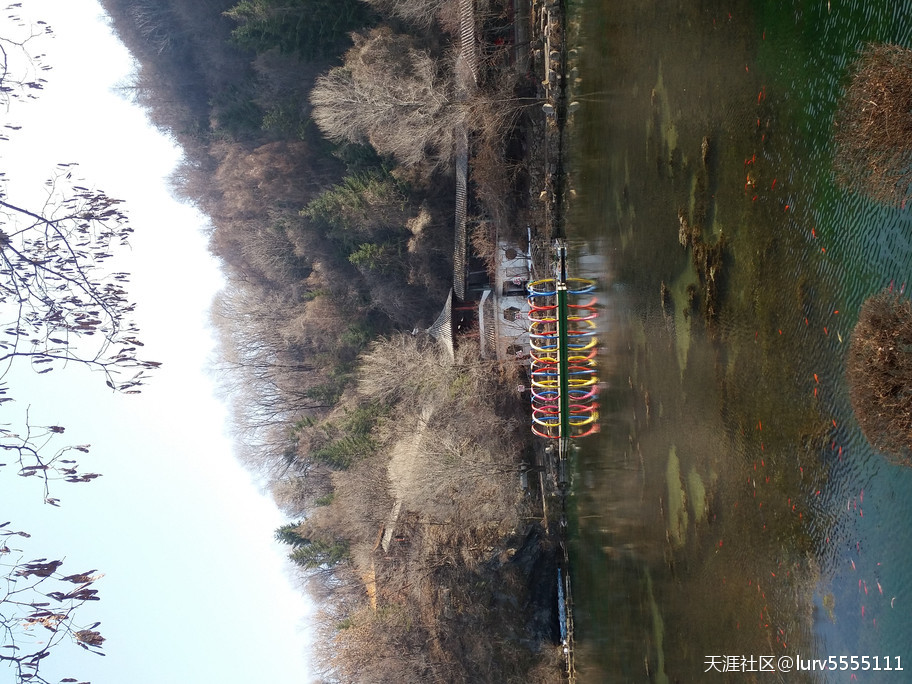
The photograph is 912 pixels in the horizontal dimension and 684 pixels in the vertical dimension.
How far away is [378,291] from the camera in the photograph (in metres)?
27.9

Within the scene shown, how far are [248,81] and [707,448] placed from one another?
25.5m

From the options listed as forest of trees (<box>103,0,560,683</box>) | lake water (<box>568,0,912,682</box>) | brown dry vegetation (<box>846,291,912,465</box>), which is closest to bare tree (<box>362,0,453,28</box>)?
forest of trees (<box>103,0,560,683</box>)

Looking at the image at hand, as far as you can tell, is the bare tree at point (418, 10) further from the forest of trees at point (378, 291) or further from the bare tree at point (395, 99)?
the bare tree at point (395, 99)

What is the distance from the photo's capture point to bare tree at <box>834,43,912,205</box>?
38.2 feet

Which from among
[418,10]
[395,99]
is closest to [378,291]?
[395,99]

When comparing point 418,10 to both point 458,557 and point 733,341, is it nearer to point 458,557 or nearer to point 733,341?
point 733,341

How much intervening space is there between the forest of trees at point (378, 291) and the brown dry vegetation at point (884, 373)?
41.9 feet

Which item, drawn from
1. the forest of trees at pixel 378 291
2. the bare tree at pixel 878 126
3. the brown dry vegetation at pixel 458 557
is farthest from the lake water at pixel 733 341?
the forest of trees at pixel 378 291

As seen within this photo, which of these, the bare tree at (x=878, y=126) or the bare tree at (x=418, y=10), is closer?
the bare tree at (x=878, y=126)

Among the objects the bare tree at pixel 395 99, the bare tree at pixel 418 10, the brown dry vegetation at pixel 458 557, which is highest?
the bare tree at pixel 418 10

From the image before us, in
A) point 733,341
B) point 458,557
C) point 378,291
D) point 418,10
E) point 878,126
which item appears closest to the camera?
point 878,126

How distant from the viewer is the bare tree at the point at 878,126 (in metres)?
11.6

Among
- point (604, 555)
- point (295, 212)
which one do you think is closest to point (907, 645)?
point (604, 555)

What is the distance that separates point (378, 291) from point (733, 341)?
612 inches
